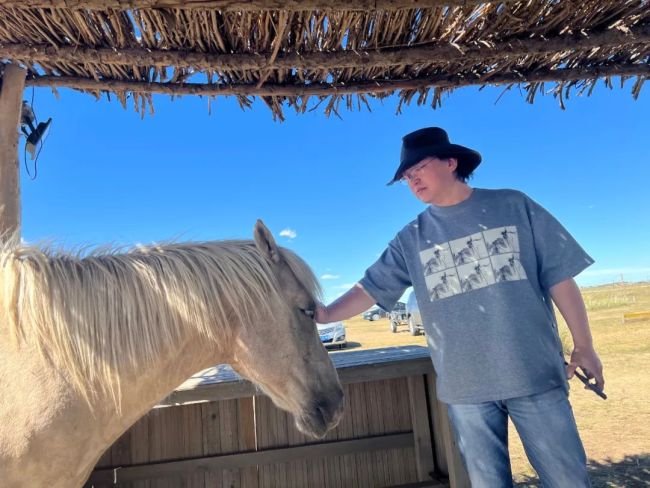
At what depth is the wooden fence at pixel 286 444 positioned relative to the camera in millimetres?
2768

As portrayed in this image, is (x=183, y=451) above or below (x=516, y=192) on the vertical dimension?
below

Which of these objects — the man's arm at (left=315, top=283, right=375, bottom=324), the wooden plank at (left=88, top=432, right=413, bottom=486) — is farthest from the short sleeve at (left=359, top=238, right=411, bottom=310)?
the wooden plank at (left=88, top=432, right=413, bottom=486)

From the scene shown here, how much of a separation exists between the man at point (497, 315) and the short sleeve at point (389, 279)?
0.14 meters

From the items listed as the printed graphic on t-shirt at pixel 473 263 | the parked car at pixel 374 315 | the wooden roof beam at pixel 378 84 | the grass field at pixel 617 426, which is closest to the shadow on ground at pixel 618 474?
the grass field at pixel 617 426

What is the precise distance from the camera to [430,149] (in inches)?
73.4

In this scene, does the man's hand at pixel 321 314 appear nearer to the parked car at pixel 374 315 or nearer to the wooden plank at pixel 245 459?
the wooden plank at pixel 245 459

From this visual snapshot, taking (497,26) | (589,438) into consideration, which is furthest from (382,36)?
(589,438)

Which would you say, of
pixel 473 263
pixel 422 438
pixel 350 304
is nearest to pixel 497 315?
pixel 473 263

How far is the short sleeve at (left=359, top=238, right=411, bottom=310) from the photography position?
2.06m

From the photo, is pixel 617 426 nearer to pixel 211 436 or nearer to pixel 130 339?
pixel 211 436

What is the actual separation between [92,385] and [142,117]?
188cm

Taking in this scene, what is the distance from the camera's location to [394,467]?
119 inches

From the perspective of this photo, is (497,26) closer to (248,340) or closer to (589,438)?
(248,340)

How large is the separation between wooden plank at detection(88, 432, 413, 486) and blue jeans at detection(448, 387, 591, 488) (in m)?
1.35
